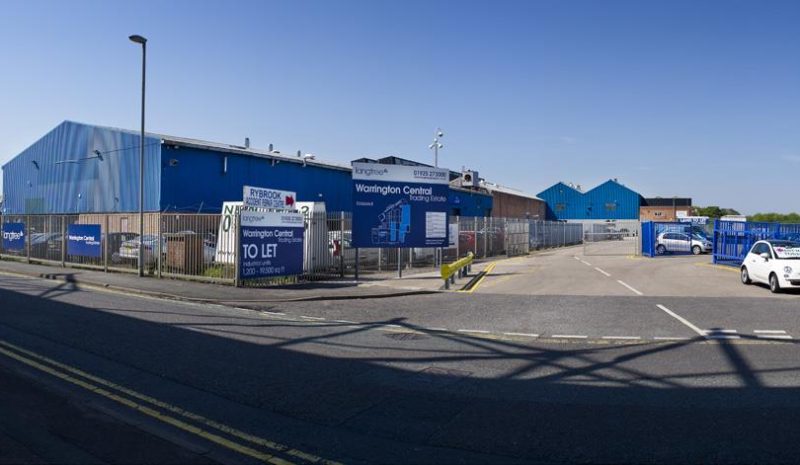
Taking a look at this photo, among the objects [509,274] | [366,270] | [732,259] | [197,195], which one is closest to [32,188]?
[197,195]

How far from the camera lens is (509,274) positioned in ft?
74.6

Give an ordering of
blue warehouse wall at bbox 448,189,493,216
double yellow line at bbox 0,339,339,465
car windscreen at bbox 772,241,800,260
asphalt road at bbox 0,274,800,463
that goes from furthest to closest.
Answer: blue warehouse wall at bbox 448,189,493,216
car windscreen at bbox 772,241,800,260
asphalt road at bbox 0,274,800,463
double yellow line at bbox 0,339,339,465

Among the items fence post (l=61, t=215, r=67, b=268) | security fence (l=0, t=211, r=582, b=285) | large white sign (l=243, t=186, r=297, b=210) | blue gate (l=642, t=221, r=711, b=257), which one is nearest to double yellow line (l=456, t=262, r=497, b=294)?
security fence (l=0, t=211, r=582, b=285)

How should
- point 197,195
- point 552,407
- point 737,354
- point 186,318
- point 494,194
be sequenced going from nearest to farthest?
point 552,407 → point 737,354 → point 186,318 → point 197,195 → point 494,194

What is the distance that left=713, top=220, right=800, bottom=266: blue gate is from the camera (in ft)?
80.4

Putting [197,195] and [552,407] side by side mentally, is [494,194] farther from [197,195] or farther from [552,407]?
[552,407]

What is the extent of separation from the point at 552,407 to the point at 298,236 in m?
14.2

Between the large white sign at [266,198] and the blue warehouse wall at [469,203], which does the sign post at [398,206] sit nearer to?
the large white sign at [266,198]

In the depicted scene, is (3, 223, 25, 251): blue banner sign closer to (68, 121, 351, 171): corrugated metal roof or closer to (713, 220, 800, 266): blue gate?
(68, 121, 351, 171): corrugated metal roof

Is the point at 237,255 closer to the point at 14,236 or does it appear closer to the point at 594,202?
the point at 14,236

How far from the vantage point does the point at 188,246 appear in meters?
19.4

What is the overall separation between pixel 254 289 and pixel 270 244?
173cm

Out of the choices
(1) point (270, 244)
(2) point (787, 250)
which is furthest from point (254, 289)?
(2) point (787, 250)

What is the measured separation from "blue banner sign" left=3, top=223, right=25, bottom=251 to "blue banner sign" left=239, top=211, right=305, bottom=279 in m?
18.3
